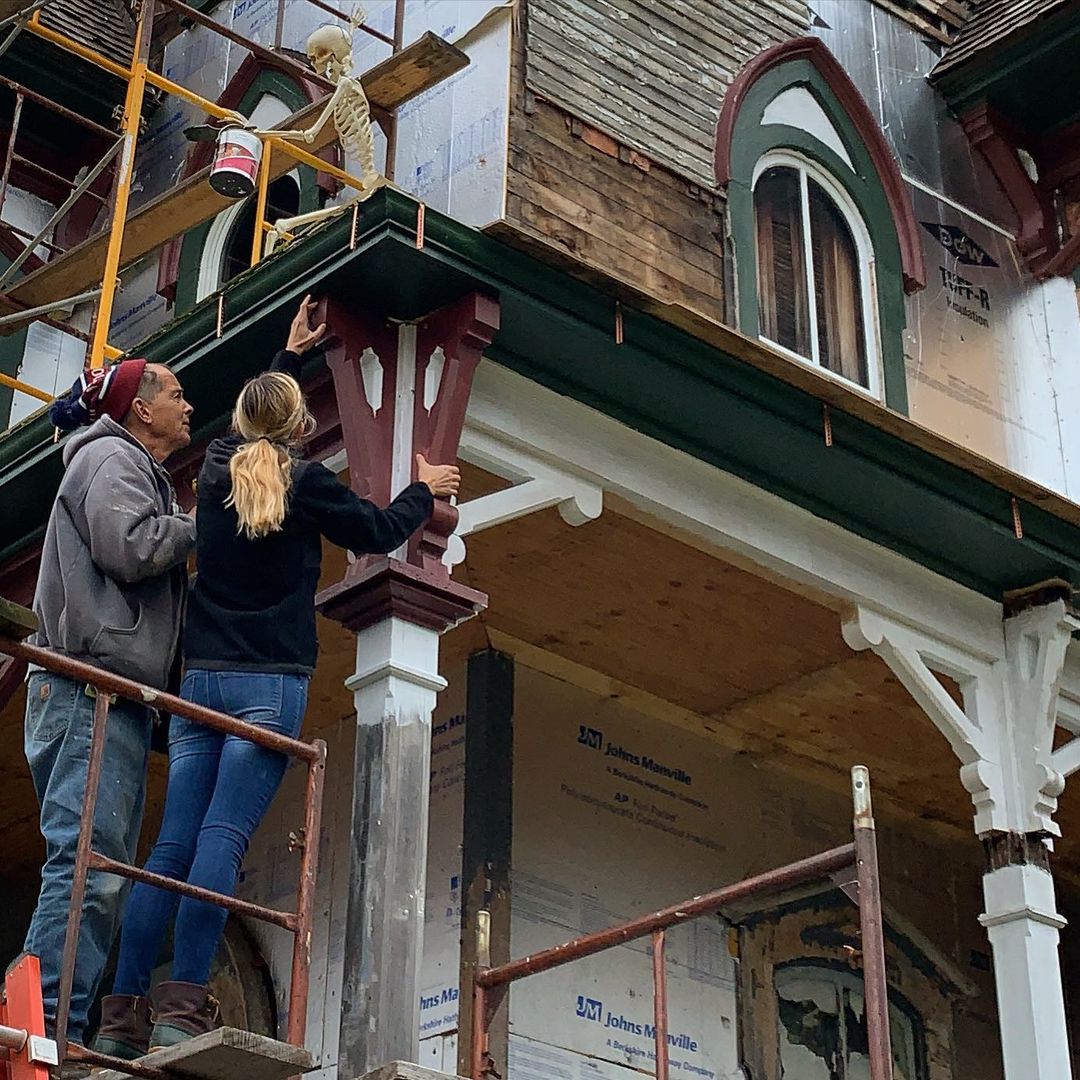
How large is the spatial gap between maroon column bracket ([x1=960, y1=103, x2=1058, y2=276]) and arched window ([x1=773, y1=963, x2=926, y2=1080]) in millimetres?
4425

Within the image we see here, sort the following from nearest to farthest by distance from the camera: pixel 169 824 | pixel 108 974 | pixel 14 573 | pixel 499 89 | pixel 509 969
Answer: pixel 169 824
pixel 509 969
pixel 499 89
pixel 14 573
pixel 108 974

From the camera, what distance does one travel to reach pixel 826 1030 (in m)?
12.2

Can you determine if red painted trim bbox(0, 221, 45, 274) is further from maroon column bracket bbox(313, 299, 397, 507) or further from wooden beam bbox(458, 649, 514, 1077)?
maroon column bracket bbox(313, 299, 397, 507)

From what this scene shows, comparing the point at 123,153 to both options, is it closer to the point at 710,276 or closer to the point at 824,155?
the point at 710,276

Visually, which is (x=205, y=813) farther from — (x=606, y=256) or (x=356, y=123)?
(x=606, y=256)

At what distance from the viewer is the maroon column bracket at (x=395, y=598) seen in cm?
814

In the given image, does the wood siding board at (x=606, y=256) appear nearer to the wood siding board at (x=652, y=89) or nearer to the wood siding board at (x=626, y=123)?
the wood siding board at (x=626, y=123)

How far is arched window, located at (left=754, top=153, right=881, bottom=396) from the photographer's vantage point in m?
11.4

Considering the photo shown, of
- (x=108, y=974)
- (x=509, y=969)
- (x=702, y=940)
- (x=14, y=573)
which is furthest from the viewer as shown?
(x=108, y=974)

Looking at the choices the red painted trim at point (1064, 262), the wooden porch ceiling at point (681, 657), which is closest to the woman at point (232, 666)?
the wooden porch ceiling at point (681, 657)

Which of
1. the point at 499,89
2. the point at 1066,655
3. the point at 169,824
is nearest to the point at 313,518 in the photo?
the point at 169,824

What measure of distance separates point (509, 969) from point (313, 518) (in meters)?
1.86

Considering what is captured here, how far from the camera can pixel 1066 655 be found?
11.0 meters

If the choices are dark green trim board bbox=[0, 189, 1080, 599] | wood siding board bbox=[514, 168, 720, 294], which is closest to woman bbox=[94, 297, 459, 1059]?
dark green trim board bbox=[0, 189, 1080, 599]
